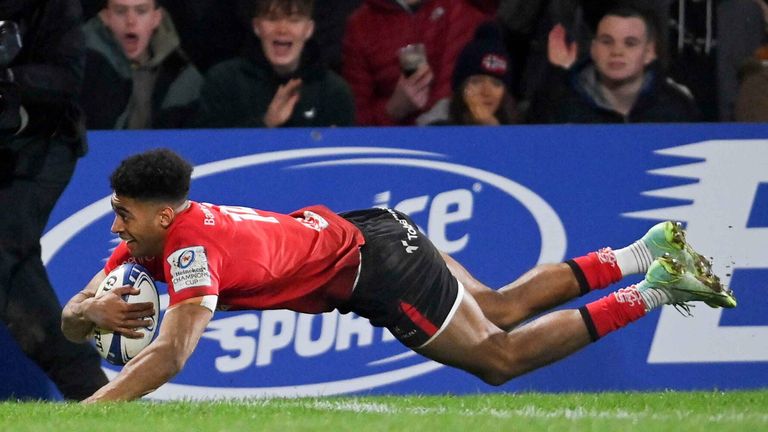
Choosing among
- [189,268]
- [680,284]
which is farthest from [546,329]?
[189,268]

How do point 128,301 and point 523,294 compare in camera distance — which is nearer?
point 128,301

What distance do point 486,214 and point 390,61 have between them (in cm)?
109

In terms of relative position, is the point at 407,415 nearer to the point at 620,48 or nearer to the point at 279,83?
the point at 279,83

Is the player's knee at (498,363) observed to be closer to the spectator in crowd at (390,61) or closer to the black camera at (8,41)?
the spectator in crowd at (390,61)

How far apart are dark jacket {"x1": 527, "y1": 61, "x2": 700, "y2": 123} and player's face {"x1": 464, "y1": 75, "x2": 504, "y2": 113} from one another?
0.25 meters

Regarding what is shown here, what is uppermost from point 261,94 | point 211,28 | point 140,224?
point 211,28

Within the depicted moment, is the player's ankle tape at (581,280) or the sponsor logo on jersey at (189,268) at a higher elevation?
the sponsor logo on jersey at (189,268)

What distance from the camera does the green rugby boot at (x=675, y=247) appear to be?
7.42m

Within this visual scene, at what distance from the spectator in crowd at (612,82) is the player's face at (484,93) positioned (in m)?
0.26

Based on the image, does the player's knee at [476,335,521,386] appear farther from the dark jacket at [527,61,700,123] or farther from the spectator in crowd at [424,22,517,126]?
the dark jacket at [527,61,700,123]

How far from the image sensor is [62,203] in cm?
815

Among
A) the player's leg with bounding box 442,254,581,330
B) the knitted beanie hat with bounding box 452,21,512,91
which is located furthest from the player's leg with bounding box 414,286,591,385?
the knitted beanie hat with bounding box 452,21,512,91

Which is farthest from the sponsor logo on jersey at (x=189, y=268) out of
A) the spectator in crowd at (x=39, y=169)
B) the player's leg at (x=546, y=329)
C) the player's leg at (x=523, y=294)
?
the spectator in crowd at (x=39, y=169)

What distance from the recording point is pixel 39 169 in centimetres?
771
